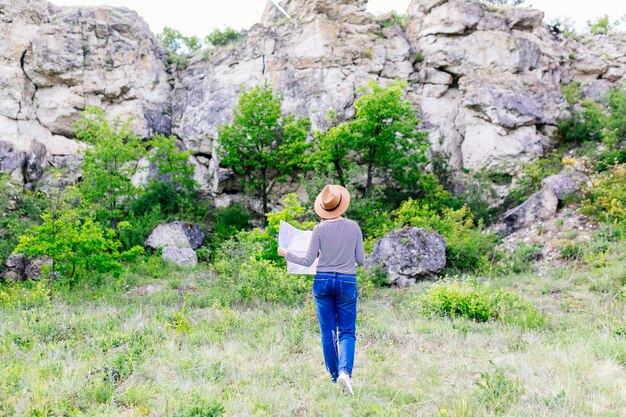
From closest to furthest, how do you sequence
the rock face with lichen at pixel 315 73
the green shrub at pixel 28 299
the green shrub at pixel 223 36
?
the green shrub at pixel 28 299 → the rock face with lichen at pixel 315 73 → the green shrub at pixel 223 36

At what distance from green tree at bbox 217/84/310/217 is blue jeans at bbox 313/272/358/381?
1489cm

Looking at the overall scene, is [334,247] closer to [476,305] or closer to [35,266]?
[476,305]

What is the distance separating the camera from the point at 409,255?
1188 centimetres

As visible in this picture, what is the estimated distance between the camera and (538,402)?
3611 mm

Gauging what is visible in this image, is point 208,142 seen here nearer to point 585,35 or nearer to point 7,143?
point 7,143

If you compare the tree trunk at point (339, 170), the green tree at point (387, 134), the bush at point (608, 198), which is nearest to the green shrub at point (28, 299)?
the tree trunk at point (339, 170)

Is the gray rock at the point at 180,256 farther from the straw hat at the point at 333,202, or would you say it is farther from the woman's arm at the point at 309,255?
the straw hat at the point at 333,202

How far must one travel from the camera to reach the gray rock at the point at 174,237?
55.7ft

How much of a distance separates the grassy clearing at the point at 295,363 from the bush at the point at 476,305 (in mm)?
262

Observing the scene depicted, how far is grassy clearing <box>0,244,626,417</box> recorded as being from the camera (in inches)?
136

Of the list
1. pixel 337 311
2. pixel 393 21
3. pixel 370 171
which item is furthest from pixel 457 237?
pixel 393 21

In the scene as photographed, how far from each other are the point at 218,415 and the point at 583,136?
814 inches

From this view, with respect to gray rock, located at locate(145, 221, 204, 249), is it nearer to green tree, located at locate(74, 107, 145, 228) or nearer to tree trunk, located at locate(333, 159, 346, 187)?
green tree, located at locate(74, 107, 145, 228)

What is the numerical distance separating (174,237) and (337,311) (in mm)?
14476
